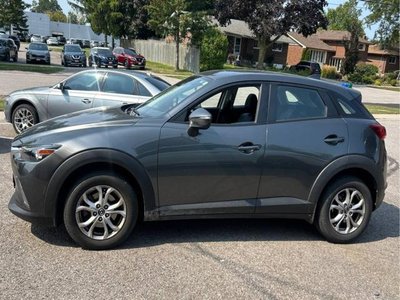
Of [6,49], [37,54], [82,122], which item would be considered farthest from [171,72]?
[82,122]

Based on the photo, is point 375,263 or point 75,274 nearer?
point 75,274

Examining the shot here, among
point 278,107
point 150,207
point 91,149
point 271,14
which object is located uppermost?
point 271,14

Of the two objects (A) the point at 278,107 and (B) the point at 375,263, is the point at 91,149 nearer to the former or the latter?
(A) the point at 278,107

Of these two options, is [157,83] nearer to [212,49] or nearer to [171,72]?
[171,72]

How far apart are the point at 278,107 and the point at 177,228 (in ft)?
5.62

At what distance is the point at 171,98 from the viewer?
4.93 metres

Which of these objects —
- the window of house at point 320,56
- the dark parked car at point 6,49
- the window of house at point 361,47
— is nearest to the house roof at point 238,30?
the window of house at point 320,56

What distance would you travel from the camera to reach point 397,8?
59.9 metres

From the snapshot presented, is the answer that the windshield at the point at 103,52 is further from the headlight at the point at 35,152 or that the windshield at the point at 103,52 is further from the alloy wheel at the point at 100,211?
the alloy wheel at the point at 100,211

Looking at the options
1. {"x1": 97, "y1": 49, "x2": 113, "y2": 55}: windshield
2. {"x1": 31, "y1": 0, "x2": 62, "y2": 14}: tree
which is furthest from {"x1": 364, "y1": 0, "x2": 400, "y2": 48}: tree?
{"x1": 31, "y1": 0, "x2": 62, "y2": 14}: tree

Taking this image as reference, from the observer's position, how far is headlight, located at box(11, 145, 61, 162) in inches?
163

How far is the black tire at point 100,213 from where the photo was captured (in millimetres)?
4215

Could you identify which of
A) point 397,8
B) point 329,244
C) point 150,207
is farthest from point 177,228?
point 397,8

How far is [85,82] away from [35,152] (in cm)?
498
